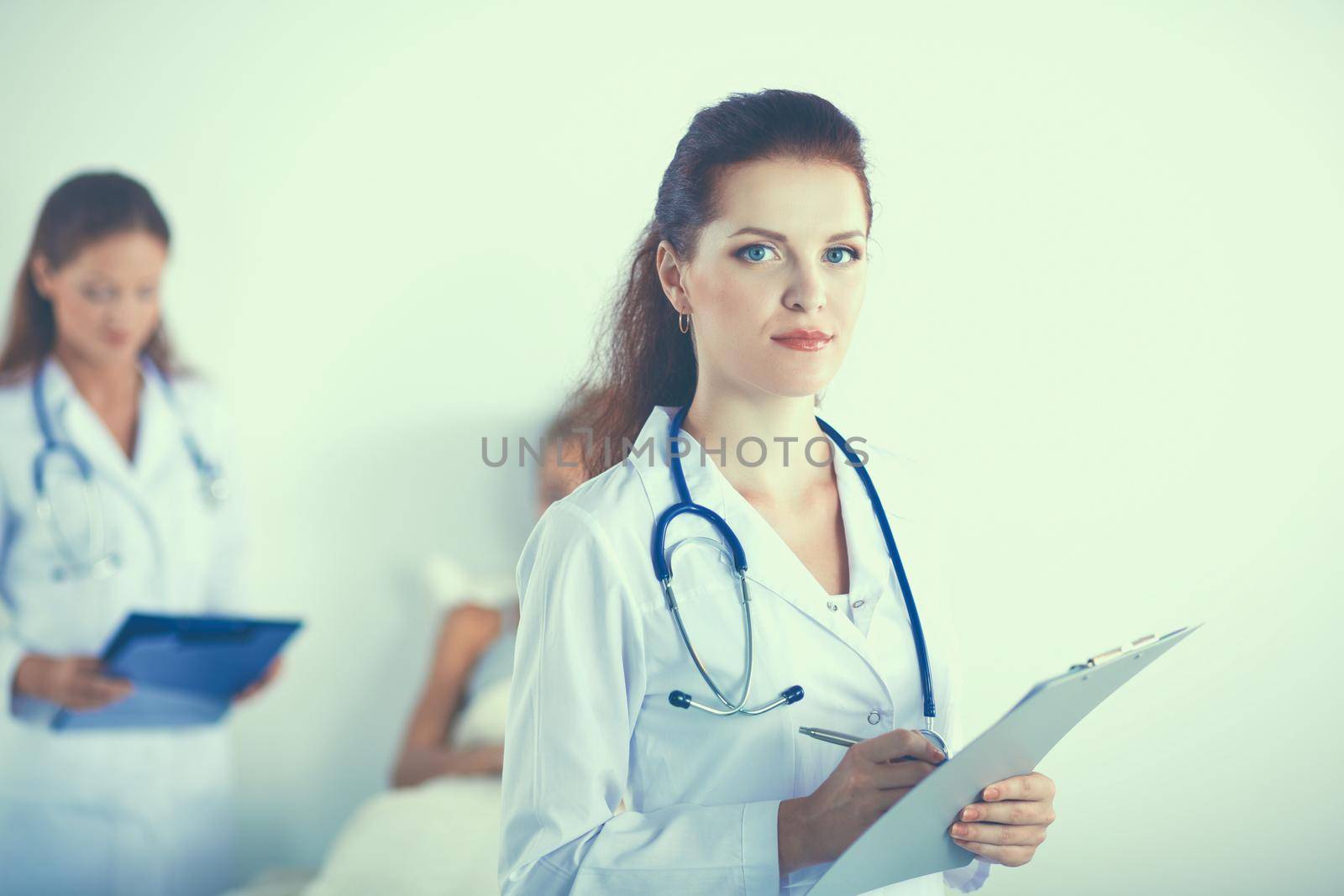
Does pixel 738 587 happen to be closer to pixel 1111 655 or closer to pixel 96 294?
pixel 1111 655

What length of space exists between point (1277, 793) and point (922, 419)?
1089mm

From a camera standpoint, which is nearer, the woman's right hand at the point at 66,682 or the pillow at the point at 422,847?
the pillow at the point at 422,847

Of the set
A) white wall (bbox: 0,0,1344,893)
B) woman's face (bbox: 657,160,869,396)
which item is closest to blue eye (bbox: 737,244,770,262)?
woman's face (bbox: 657,160,869,396)

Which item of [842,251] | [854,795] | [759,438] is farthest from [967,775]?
[842,251]

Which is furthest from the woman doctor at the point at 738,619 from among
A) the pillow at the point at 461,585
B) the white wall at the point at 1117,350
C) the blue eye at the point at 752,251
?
the pillow at the point at 461,585

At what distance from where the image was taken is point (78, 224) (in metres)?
2.49

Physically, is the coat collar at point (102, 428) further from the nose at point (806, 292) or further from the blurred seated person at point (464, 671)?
the nose at point (806, 292)

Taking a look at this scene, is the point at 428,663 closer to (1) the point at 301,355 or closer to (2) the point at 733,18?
(1) the point at 301,355

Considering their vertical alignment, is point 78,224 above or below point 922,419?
above

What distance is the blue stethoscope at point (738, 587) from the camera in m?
0.97

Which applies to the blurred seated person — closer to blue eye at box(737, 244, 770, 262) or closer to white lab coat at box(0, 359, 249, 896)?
white lab coat at box(0, 359, 249, 896)

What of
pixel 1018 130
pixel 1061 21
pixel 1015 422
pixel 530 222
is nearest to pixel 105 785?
pixel 530 222

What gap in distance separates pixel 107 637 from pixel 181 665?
35 centimetres

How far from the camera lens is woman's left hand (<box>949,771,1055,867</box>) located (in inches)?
Result: 36.3
